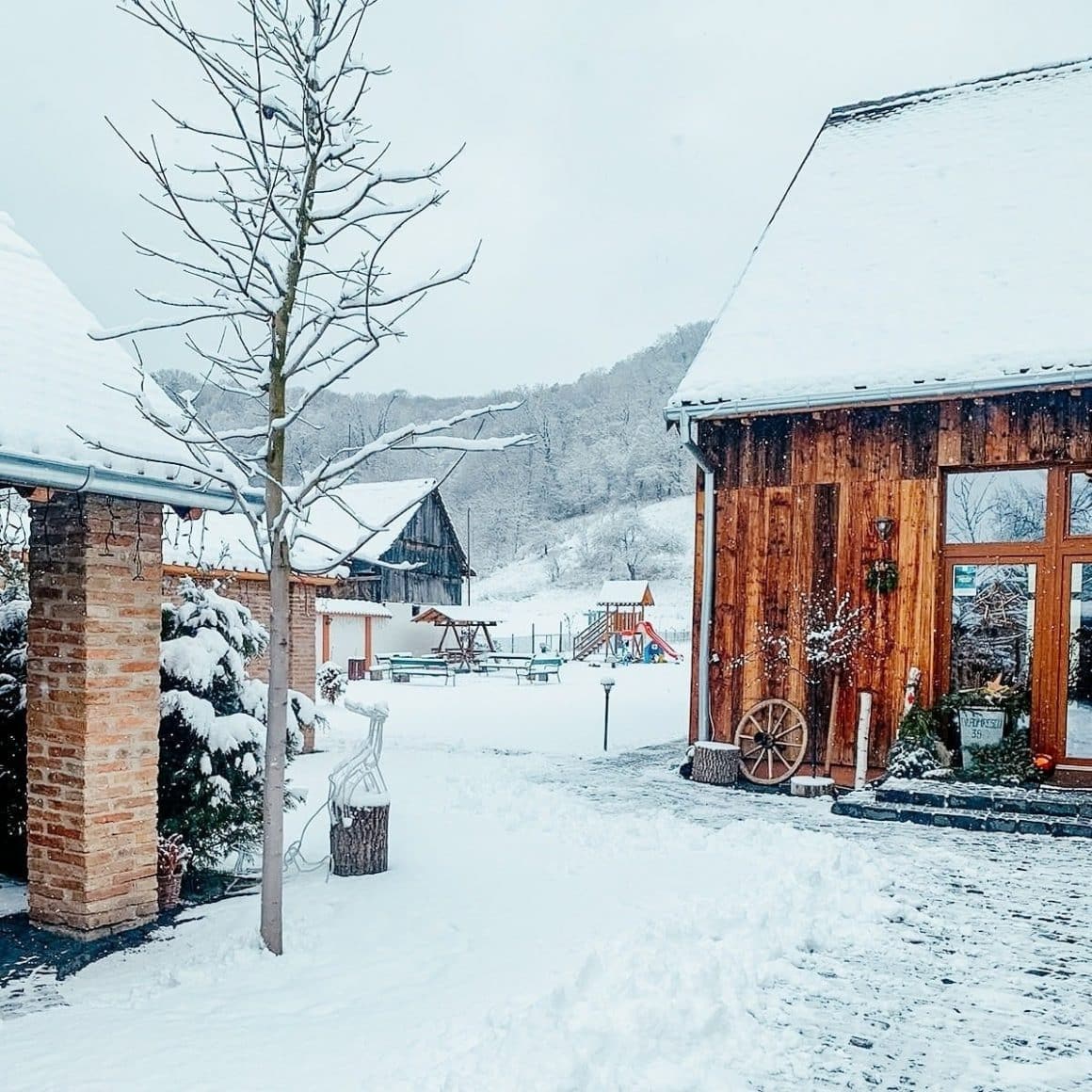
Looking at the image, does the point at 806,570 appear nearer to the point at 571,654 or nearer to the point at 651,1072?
the point at 651,1072

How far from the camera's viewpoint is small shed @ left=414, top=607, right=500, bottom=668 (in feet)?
106

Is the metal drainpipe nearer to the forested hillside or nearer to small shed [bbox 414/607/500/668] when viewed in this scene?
small shed [bbox 414/607/500/668]

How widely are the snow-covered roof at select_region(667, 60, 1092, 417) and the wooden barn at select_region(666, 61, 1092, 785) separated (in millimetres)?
29

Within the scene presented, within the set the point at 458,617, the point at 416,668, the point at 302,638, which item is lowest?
the point at 416,668

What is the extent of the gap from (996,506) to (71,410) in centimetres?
810

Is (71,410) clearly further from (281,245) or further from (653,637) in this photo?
(653,637)

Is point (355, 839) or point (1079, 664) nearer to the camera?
point (355, 839)

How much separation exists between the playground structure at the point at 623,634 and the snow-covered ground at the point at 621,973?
32.1m

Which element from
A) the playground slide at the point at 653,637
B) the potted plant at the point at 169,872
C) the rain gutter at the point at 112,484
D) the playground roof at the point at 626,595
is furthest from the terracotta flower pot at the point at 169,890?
the playground roof at the point at 626,595

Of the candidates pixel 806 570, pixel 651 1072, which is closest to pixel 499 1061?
pixel 651 1072

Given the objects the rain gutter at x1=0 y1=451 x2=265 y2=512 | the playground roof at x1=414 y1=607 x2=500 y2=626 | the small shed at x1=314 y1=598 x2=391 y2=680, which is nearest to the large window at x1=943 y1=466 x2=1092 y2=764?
the rain gutter at x1=0 y1=451 x2=265 y2=512

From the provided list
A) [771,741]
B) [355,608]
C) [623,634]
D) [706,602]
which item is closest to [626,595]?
[623,634]

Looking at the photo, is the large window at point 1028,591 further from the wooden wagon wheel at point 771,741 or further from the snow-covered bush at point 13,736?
the snow-covered bush at point 13,736

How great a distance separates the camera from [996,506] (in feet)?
32.6
